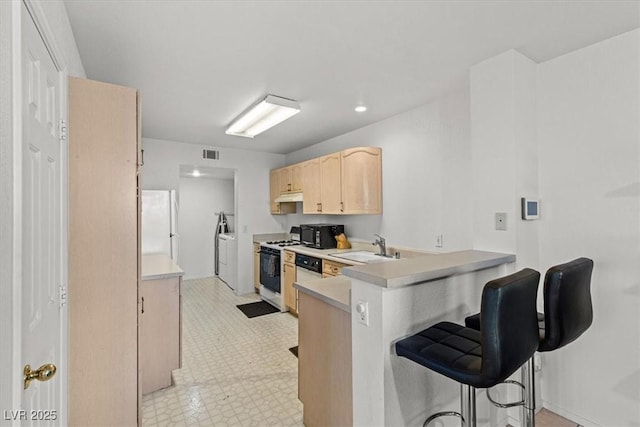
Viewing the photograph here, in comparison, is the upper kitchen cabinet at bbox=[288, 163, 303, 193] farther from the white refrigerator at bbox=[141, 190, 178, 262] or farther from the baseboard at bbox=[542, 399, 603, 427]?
the baseboard at bbox=[542, 399, 603, 427]

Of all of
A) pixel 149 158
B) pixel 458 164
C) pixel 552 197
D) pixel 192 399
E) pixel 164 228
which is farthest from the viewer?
pixel 149 158

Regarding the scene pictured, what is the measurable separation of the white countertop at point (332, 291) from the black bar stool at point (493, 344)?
0.36 meters

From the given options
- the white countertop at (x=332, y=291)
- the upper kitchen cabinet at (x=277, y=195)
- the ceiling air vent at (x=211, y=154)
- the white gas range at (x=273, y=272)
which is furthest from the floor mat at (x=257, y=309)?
the white countertop at (x=332, y=291)

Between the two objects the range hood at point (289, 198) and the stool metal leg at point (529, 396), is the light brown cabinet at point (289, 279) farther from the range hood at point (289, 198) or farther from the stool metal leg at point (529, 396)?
the stool metal leg at point (529, 396)

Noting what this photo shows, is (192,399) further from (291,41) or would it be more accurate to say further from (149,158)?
(149,158)

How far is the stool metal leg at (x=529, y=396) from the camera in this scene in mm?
1373

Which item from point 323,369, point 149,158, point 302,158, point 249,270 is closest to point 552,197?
point 323,369

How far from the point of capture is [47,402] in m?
1.18

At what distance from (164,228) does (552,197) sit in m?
3.81

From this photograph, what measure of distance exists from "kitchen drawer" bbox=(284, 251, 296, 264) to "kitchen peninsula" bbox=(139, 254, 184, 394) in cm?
172

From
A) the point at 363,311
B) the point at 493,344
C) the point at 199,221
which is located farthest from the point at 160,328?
the point at 199,221

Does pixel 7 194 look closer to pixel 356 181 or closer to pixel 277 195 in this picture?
pixel 356 181

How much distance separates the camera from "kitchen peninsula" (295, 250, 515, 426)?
1353 millimetres

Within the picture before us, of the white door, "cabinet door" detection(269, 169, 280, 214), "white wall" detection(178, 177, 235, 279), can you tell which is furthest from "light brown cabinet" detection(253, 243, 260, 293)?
the white door
